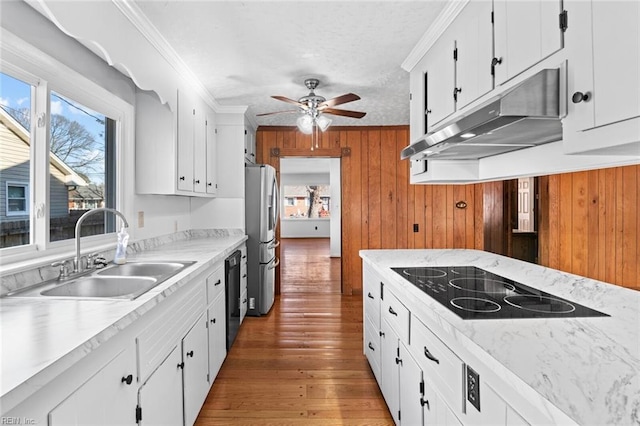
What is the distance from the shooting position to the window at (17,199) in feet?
5.36

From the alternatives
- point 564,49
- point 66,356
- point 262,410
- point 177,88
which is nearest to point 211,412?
point 262,410

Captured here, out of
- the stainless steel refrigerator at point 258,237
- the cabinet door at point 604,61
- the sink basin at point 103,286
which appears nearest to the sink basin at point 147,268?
the sink basin at point 103,286

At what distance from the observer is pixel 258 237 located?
4.09 meters

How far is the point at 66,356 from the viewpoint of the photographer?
2.74 feet

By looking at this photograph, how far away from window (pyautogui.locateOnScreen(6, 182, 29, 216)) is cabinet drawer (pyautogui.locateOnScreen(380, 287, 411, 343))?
1946mm

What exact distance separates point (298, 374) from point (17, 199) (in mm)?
2068

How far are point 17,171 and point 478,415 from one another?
2.18m

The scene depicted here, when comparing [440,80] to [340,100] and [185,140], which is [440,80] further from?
[185,140]

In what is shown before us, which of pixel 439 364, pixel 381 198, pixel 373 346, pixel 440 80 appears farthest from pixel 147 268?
pixel 381 198

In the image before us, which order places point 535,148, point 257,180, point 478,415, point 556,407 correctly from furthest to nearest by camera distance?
point 257,180
point 535,148
point 478,415
point 556,407

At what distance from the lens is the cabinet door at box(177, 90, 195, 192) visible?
284 cm

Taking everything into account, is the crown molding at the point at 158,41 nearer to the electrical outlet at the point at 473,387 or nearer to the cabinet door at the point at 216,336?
the cabinet door at the point at 216,336

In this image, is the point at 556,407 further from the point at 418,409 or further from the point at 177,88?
the point at 177,88

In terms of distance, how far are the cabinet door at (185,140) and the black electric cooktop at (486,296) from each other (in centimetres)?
192
